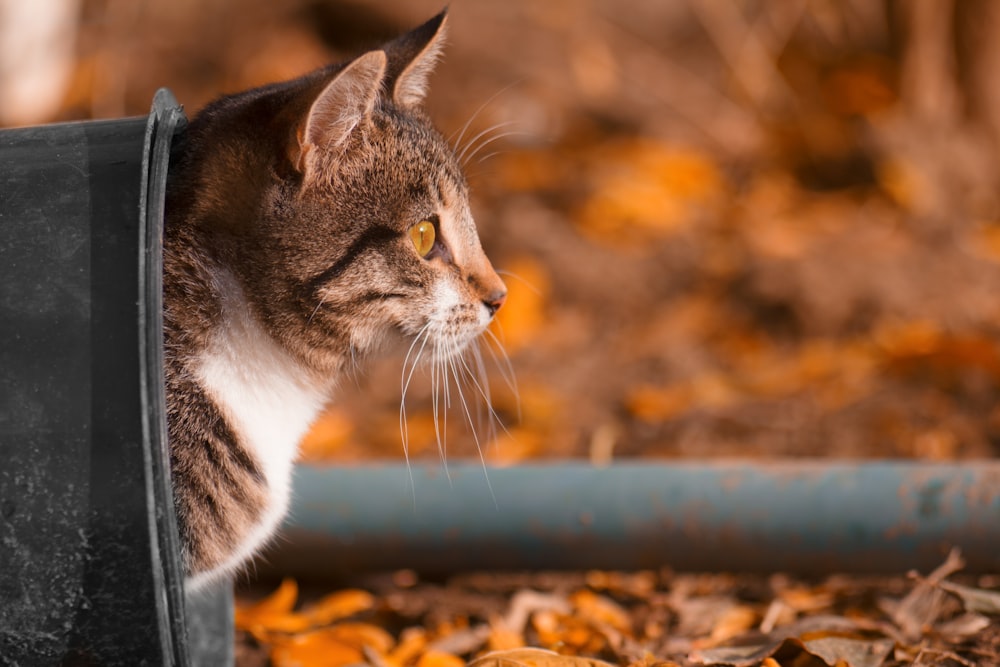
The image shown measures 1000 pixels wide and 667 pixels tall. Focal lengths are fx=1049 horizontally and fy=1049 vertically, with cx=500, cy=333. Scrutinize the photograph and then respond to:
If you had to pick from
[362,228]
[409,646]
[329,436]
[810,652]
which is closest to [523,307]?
[329,436]

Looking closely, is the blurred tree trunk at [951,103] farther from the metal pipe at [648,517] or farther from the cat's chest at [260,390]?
the cat's chest at [260,390]

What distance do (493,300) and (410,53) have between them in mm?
538

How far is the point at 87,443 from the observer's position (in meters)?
1.60

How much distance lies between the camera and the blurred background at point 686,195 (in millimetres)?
3395

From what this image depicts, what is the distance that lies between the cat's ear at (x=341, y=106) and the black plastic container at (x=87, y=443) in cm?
28

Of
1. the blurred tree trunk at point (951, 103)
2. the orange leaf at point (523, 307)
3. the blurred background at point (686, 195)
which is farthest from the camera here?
the blurred tree trunk at point (951, 103)

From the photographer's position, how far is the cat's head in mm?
1884

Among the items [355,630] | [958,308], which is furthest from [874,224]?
Result: [355,630]

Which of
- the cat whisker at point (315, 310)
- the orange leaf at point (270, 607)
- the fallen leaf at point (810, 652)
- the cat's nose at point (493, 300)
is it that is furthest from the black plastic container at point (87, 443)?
the fallen leaf at point (810, 652)

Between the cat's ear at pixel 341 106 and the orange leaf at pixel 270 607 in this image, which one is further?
the orange leaf at pixel 270 607

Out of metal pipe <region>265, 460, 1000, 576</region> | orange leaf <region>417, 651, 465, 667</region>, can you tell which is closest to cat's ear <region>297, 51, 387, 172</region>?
metal pipe <region>265, 460, 1000, 576</region>

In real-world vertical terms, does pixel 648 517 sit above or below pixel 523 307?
below

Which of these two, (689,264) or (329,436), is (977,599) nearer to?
(329,436)

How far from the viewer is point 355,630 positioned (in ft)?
7.89
